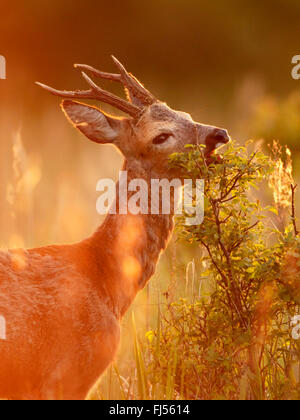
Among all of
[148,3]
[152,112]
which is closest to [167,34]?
[148,3]

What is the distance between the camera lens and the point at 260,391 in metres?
4.21

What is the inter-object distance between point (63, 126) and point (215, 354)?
22.7 feet

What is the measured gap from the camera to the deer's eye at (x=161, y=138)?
17.2ft

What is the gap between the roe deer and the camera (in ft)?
14.0

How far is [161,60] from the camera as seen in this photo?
54.6 ft

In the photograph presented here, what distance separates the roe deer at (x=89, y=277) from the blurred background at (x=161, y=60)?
3.79 metres

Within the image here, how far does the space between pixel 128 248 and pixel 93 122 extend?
104 cm

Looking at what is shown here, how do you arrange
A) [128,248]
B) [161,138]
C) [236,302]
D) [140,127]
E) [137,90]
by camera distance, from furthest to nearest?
1. [137,90]
2. [140,127]
3. [161,138]
4. [128,248]
5. [236,302]

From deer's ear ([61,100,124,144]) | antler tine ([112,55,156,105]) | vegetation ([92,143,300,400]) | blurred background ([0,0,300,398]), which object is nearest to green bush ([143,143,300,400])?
vegetation ([92,143,300,400])
